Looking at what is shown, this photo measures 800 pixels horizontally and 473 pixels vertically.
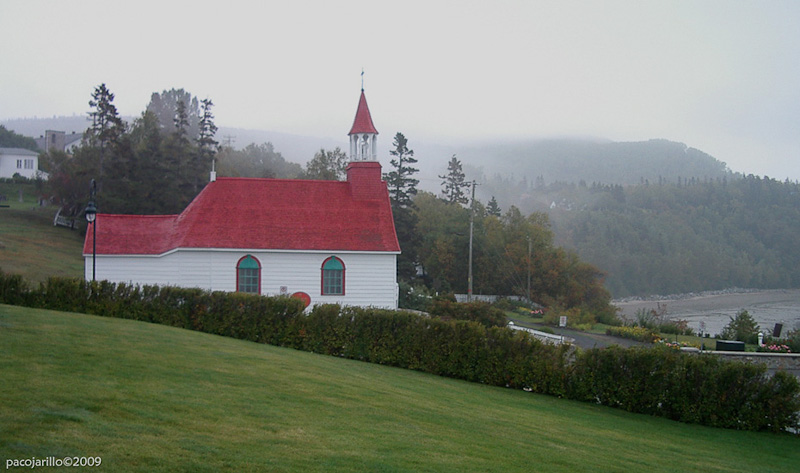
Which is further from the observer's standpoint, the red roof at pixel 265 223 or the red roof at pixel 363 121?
the red roof at pixel 363 121

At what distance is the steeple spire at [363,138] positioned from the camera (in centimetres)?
3331

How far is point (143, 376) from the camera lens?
9703 millimetres

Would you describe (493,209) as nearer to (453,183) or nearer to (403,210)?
(453,183)

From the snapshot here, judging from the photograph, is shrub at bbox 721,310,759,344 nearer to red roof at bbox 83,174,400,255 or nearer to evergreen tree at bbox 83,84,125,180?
red roof at bbox 83,174,400,255

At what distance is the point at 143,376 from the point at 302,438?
3370 mm

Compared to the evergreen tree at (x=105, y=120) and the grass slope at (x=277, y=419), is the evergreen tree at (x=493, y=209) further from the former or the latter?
the grass slope at (x=277, y=419)

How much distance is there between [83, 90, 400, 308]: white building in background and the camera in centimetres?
2886

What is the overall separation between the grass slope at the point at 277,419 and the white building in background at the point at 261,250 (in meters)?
13.7

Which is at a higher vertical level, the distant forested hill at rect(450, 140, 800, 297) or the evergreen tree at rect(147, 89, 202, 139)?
the evergreen tree at rect(147, 89, 202, 139)

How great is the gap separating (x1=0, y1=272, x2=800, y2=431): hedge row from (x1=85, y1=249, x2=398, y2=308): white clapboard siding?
9.31 metres

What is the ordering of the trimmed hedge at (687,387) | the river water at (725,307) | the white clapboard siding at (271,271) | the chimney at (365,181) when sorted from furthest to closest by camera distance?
the river water at (725,307)
the chimney at (365,181)
the white clapboard siding at (271,271)
the trimmed hedge at (687,387)

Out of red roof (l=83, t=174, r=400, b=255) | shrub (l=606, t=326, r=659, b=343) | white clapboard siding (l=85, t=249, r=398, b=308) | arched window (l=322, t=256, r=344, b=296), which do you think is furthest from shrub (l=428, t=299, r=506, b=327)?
shrub (l=606, t=326, r=659, b=343)

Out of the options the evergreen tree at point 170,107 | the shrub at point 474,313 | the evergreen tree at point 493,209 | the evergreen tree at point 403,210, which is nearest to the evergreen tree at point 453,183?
the evergreen tree at point 493,209

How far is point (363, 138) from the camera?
3350cm
